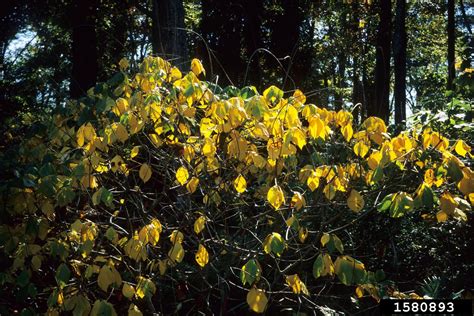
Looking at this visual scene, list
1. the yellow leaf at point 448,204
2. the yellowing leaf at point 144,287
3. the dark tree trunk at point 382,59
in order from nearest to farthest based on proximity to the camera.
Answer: the yellow leaf at point 448,204, the yellowing leaf at point 144,287, the dark tree trunk at point 382,59

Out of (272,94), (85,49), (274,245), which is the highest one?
(85,49)

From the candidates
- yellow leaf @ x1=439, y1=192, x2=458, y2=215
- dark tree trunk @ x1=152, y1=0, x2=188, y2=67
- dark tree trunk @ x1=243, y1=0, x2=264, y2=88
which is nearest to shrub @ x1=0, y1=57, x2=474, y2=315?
yellow leaf @ x1=439, y1=192, x2=458, y2=215

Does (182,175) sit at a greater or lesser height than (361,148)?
lesser

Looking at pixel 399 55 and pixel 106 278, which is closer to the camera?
pixel 106 278

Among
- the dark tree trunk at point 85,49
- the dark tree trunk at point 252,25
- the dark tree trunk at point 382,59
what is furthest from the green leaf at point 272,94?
the dark tree trunk at point 252,25

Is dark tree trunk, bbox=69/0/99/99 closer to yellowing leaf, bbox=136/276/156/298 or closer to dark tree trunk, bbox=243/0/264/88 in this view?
dark tree trunk, bbox=243/0/264/88

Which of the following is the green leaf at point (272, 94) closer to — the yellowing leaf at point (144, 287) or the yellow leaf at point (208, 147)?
the yellow leaf at point (208, 147)

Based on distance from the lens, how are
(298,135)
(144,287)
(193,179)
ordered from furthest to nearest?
1. (193,179)
2. (144,287)
3. (298,135)

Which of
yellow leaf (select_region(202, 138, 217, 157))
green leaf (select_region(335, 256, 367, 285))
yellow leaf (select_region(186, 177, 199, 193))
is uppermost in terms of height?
yellow leaf (select_region(202, 138, 217, 157))

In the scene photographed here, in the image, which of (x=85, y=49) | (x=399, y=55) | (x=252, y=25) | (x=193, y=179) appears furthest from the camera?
(x=252, y=25)

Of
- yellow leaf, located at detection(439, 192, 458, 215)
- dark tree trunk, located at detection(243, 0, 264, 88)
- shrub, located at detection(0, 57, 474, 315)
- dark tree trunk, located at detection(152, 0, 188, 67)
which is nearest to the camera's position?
yellow leaf, located at detection(439, 192, 458, 215)

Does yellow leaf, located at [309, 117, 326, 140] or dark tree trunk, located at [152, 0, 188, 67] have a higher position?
dark tree trunk, located at [152, 0, 188, 67]

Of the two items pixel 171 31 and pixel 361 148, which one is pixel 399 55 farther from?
pixel 361 148

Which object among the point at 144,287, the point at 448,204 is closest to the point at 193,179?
the point at 144,287
